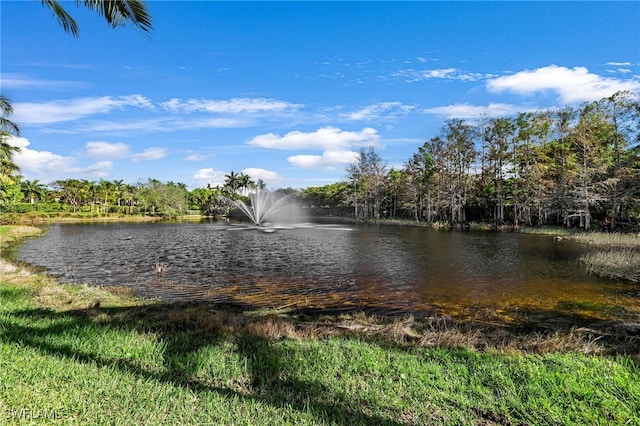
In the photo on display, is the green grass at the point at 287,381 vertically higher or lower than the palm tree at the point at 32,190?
lower

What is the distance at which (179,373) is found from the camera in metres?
4.85

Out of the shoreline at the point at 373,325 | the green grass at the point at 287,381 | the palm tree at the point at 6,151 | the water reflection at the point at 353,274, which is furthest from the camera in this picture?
the palm tree at the point at 6,151

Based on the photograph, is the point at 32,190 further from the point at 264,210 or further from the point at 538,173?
the point at 538,173

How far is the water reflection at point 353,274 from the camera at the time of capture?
487 inches

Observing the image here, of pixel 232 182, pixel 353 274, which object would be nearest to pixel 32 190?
pixel 232 182

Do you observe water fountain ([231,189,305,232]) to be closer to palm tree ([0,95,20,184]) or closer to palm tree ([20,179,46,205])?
palm tree ([0,95,20,184])

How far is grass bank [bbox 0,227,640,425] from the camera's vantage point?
12.6 feet

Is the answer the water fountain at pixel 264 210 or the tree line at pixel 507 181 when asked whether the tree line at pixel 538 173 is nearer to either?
the tree line at pixel 507 181

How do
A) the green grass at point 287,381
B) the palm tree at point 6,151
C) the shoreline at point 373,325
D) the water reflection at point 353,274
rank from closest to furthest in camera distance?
the green grass at point 287,381 → the shoreline at point 373,325 → the water reflection at point 353,274 → the palm tree at point 6,151

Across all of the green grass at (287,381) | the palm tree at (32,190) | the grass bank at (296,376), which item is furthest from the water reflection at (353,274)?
the palm tree at (32,190)

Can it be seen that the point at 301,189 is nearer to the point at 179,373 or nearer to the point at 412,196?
the point at 412,196

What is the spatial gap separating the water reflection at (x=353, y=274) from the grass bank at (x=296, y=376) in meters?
5.12

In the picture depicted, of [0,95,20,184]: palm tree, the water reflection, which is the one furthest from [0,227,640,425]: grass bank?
[0,95,20,184]: palm tree

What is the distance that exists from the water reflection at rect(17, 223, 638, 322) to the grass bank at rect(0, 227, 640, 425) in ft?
16.8
